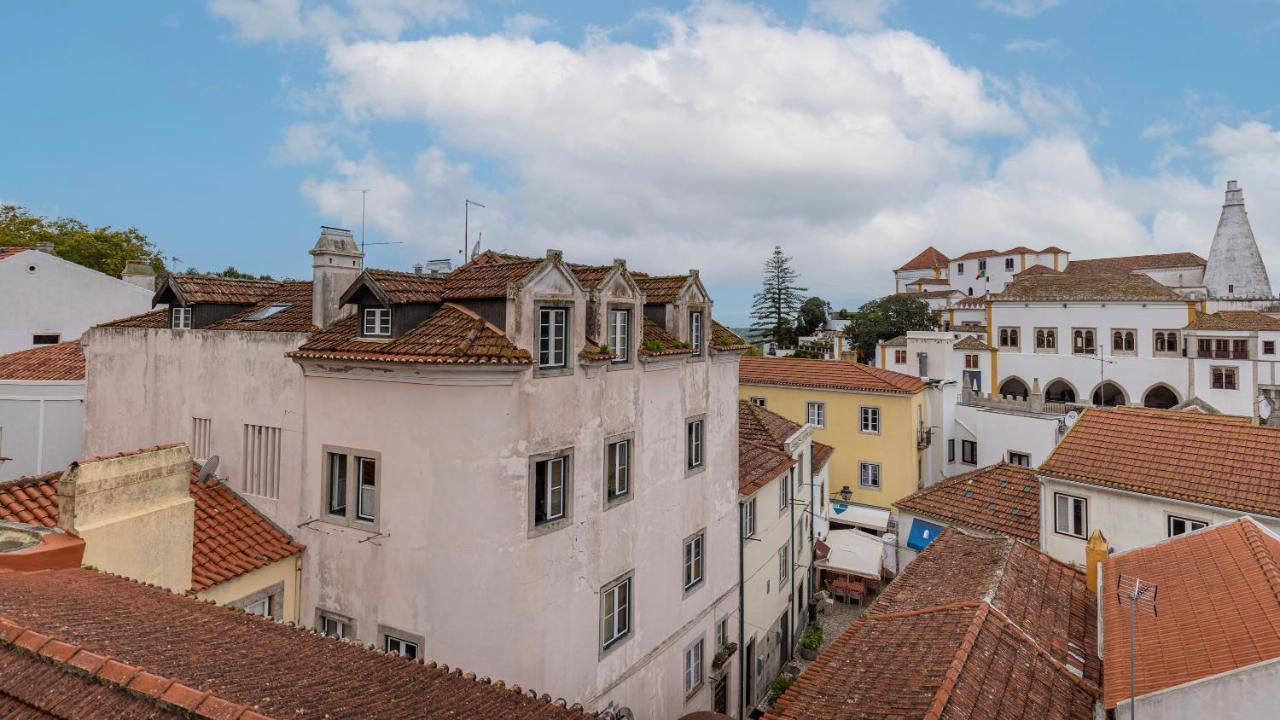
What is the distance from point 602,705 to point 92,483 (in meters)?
10.1

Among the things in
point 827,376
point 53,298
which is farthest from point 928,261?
point 53,298

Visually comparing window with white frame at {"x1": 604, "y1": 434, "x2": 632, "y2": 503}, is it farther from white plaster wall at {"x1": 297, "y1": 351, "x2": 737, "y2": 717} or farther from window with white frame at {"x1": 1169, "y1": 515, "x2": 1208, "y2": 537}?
window with white frame at {"x1": 1169, "y1": 515, "x2": 1208, "y2": 537}

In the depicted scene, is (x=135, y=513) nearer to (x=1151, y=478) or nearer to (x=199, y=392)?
(x=199, y=392)

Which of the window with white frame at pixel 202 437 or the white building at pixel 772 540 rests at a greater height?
the window with white frame at pixel 202 437

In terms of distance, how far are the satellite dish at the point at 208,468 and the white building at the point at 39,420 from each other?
21.5ft

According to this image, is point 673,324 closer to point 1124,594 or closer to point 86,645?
point 1124,594

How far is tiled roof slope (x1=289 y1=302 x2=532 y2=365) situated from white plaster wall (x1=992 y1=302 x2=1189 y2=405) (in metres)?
64.0

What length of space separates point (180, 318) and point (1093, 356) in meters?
68.2

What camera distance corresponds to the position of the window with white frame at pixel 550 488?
1228 centimetres

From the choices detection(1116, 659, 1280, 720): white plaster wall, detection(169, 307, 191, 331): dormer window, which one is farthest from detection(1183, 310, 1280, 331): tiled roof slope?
detection(169, 307, 191, 331): dormer window

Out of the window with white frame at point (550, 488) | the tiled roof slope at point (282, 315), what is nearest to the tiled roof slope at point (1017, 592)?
the window with white frame at point (550, 488)

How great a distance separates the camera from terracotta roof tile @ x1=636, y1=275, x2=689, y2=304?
16812 millimetres

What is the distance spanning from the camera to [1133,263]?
3356 inches

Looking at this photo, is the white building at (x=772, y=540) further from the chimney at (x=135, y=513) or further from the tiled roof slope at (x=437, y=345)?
the chimney at (x=135, y=513)
